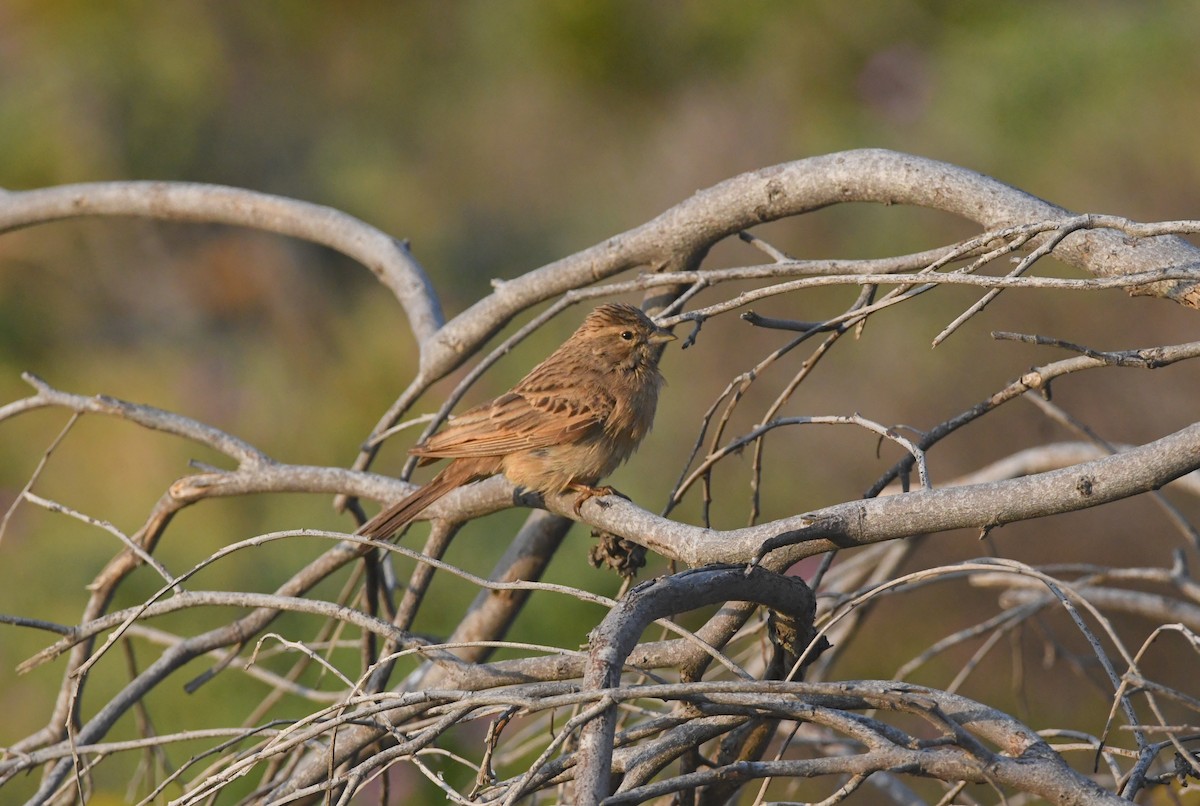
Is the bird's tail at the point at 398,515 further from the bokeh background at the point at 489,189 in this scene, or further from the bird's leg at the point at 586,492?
the bokeh background at the point at 489,189

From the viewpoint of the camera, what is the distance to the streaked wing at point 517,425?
3.94 meters

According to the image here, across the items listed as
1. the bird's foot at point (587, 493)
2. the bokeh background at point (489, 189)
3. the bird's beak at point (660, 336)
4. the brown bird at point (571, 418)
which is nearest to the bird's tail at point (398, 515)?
the brown bird at point (571, 418)

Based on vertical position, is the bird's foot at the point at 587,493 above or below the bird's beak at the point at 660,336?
below

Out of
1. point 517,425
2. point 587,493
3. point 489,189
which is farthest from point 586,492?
point 489,189

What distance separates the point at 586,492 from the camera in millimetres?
3410

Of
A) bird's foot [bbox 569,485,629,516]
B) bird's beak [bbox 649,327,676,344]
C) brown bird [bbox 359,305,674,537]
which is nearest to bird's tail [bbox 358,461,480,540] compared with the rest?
brown bird [bbox 359,305,674,537]

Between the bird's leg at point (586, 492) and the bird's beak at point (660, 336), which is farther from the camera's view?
the bird's beak at point (660, 336)

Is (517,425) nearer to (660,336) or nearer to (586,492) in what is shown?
(660,336)

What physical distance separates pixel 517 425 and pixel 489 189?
31.0 ft

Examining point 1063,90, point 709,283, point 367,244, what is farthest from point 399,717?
point 1063,90

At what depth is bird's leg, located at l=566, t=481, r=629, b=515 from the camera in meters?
3.10

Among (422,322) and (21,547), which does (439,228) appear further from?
(422,322)

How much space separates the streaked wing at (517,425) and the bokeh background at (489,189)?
2.78 metres

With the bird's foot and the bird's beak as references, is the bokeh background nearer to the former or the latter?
the bird's beak
